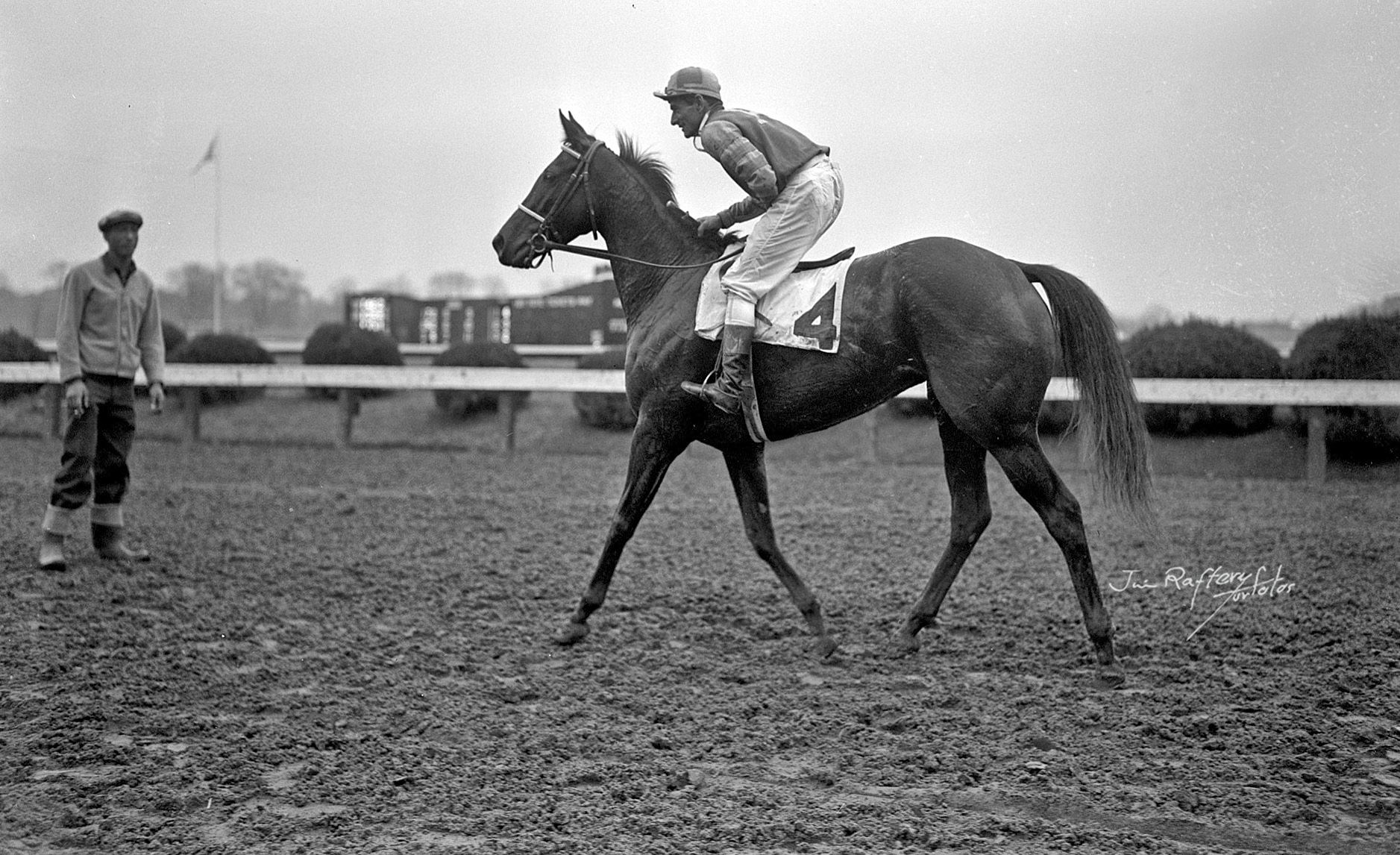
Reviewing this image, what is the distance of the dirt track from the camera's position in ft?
9.68

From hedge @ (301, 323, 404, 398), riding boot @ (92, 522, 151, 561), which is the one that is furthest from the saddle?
hedge @ (301, 323, 404, 398)

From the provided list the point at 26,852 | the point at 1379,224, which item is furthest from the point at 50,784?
the point at 1379,224

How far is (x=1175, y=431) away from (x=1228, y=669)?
331 inches

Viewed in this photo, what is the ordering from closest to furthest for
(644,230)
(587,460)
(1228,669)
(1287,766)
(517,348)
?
(1287,766)
(1228,669)
(644,230)
(587,460)
(517,348)

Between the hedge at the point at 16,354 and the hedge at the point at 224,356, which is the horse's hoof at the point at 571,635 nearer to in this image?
the hedge at the point at 224,356

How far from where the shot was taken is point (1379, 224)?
7.40m

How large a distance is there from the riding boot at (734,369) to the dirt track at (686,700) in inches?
47.0

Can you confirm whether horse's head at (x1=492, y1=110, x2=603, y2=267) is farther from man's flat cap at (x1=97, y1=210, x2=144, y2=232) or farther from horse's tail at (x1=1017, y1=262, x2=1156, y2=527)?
man's flat cap at (x1=97, y1=210, x2=144, y2=232)

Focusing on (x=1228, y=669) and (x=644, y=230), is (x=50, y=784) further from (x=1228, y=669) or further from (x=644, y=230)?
(x=1228, y=669)

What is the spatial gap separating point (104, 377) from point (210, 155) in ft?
10.7

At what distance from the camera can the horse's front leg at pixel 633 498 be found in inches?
201

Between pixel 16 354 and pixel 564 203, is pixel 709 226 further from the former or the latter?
pixel 16 354

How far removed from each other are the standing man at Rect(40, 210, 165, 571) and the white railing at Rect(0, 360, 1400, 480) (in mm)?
6648

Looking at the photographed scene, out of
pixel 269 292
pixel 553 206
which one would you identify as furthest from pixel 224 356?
pixel 553 206
